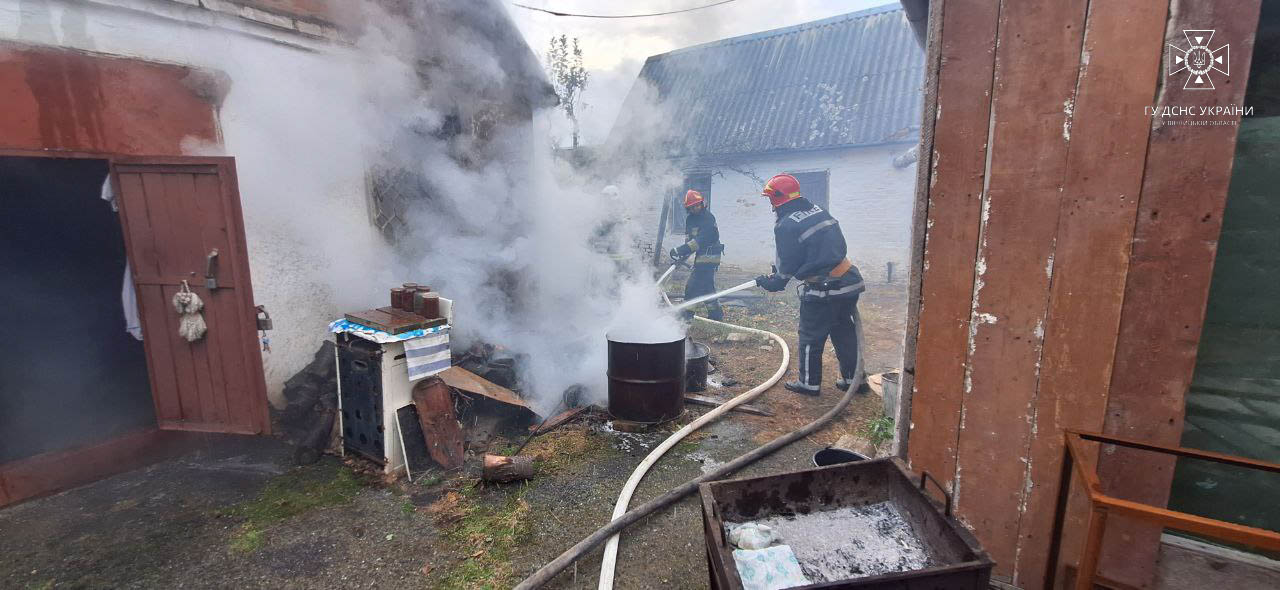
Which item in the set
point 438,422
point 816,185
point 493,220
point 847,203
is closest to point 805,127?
point 816,185

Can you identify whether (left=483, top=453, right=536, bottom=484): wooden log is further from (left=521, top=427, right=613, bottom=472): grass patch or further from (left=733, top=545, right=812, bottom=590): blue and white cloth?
(left=733, top=545, right=812, bottom=590): blue and white cloth

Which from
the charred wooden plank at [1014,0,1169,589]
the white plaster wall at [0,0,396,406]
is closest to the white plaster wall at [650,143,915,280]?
the charred wooden plank at [1014,0,1169,589]

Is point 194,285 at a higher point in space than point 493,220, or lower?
lower

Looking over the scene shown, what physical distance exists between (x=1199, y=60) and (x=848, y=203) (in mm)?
12362

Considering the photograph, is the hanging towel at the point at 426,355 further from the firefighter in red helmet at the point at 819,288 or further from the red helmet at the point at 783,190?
the red helmet at the point at 783,190

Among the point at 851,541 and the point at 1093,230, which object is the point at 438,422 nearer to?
the point at 851,541

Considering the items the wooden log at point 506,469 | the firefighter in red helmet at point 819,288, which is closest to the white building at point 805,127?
the firefighter in red helmet at point 819,288

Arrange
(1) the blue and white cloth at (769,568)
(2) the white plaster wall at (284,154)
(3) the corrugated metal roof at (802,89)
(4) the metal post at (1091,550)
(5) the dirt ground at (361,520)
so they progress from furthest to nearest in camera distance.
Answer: (3) the corrugated metal roof at (802,89), (2) the white plaster wall at (284,154), (5) the dirt ground at (361,520), (1) the blue and white cloth at (769,568), (4) the metal post at (1091,550)

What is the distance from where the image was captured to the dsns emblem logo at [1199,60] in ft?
6.27

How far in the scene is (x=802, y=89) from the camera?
50.0 feet

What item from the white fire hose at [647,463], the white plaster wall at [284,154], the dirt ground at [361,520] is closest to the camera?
the white fire hose at [647,463]

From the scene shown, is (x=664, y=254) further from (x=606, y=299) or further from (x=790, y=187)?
(x=790, y=187)

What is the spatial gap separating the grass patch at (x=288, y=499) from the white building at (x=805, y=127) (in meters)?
12.6

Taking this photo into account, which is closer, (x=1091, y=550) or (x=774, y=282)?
(x=1091, y=550)
